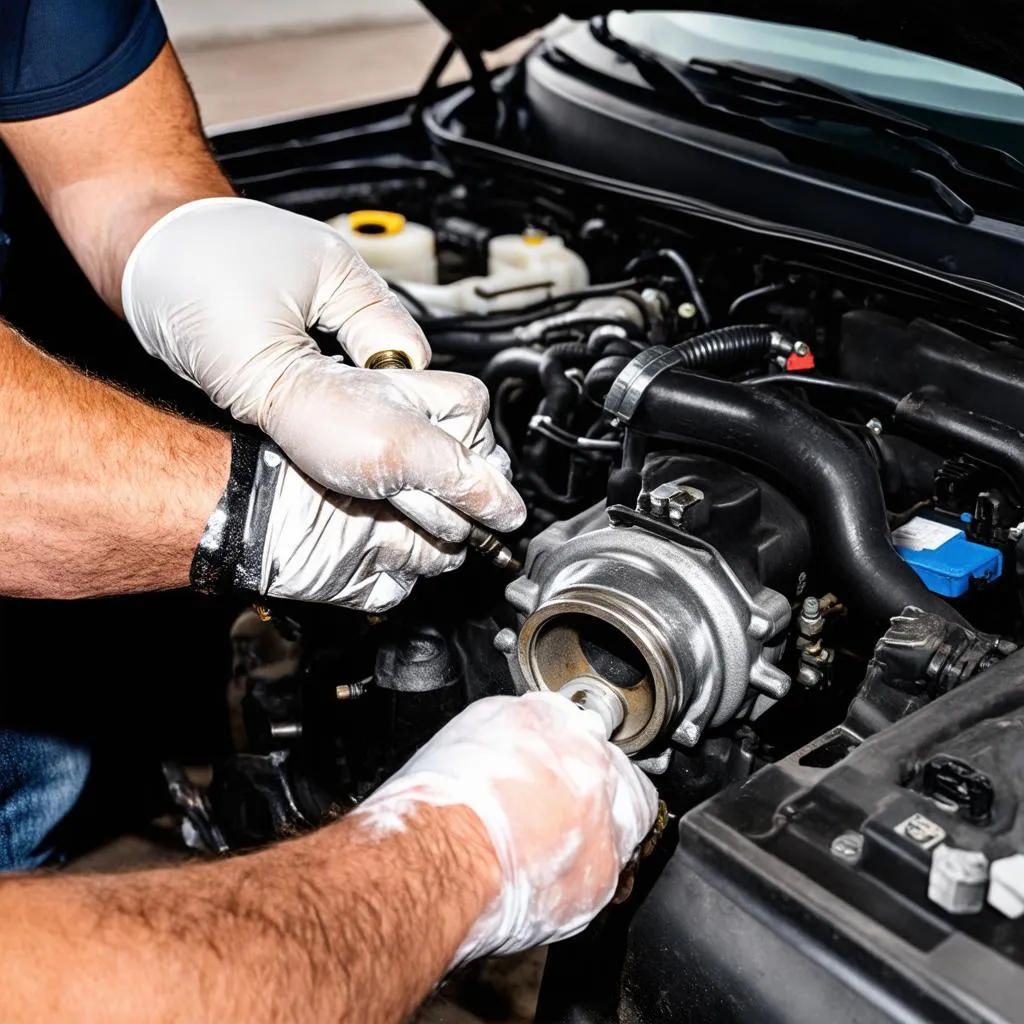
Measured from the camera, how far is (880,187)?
1492mm

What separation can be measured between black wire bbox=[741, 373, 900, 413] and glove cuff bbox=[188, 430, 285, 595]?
54 cm

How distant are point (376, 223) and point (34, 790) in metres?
1.10

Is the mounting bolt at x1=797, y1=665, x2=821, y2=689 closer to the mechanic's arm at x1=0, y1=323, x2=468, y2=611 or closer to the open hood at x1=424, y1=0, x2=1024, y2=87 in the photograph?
the mechanic's arm at x1=0, y1=323, x2=468, y2=611

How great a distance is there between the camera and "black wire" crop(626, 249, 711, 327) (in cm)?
163

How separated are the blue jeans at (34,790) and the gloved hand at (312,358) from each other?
0.60m

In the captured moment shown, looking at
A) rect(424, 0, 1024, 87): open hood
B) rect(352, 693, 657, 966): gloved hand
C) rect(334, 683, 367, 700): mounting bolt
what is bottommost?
rect(334, 683, 367, 700): mounting bolt

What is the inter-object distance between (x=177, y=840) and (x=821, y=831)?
1.49m

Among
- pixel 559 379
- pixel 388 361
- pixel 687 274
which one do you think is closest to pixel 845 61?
pixel 687 274

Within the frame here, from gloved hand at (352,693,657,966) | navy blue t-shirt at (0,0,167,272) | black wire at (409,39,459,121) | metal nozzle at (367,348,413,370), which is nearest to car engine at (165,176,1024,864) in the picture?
gloved hand at (352,693,657,966)

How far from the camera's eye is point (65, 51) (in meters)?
1.46

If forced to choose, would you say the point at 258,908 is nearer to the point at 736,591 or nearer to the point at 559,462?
the point at 736,591

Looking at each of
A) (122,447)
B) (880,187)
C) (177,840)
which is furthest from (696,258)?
(177,840)

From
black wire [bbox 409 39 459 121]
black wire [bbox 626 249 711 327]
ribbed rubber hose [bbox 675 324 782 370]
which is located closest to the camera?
ribbed rubber hose [bbox 675 324 782 370]

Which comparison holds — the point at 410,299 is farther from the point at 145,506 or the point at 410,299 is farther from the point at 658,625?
the point at 658,625
